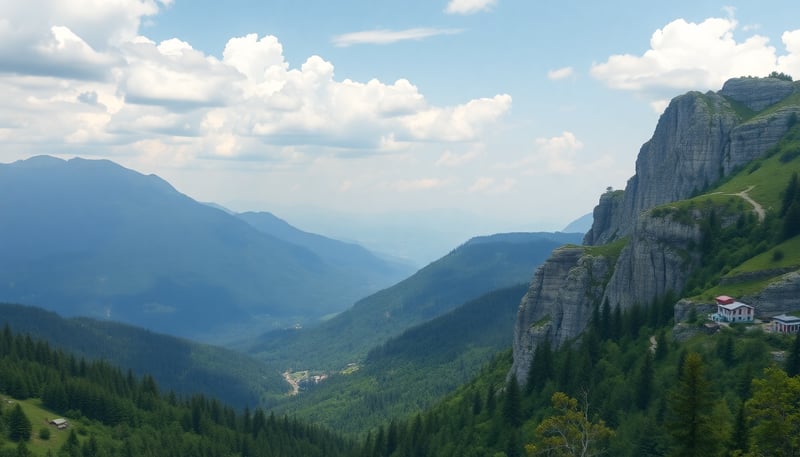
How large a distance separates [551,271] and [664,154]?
58.2 meters

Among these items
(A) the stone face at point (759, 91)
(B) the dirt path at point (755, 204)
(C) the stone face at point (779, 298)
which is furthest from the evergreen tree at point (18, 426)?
(A) the stone face at point (759, 91)

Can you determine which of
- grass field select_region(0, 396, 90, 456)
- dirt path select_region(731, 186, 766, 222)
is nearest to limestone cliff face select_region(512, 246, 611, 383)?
dirt path select_region(731, 186, 766, 222)

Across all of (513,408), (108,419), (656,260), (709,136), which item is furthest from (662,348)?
(108,419)

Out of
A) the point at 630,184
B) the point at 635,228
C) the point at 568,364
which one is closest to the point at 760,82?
the point at 630,184

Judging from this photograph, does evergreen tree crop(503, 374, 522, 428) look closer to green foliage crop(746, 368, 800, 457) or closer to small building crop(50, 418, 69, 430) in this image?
green foliage crop(746, 368, 800, 457)

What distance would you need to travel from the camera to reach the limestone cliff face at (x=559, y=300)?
5113 inches

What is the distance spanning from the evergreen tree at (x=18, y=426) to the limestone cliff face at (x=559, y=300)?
3543 inches

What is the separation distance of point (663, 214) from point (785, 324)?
40125 mm

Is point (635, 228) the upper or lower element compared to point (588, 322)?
upper

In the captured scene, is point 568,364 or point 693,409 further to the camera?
point 568,364

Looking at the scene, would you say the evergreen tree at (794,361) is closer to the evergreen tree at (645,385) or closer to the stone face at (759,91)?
the evergreen tree at (645,385)

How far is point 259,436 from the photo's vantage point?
157m

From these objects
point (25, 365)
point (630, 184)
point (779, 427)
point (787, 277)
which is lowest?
point (25, 365)

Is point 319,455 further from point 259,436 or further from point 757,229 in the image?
point 757,229
